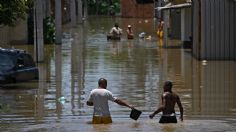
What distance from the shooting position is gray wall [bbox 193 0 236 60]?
3775 centimetres

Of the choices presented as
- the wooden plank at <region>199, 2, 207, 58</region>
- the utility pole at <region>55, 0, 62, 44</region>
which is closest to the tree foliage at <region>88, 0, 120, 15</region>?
the utility pole at <region>55, 0, 62, 44</region>

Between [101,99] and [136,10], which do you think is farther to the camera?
[136,10]

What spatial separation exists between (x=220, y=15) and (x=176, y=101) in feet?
71.1

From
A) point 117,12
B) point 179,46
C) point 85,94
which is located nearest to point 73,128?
point 85,94

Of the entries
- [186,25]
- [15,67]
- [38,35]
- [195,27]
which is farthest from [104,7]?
[15,67]

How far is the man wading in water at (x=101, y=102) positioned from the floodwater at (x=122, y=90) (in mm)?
236

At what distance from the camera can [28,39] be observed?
2082 inches

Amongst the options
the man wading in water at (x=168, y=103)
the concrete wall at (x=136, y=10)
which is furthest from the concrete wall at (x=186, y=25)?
the concrete wall at (x=136, y=10)

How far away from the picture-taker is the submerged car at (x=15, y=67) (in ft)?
89.0

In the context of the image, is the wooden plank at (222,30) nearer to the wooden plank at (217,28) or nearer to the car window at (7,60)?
the wooden plank at (217,28)

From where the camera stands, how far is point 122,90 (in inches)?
1002

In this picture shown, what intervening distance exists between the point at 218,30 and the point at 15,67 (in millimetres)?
13279

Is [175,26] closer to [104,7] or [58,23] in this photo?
[58,23]

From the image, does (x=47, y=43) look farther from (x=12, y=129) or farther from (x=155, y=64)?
(x=12, y=129)
